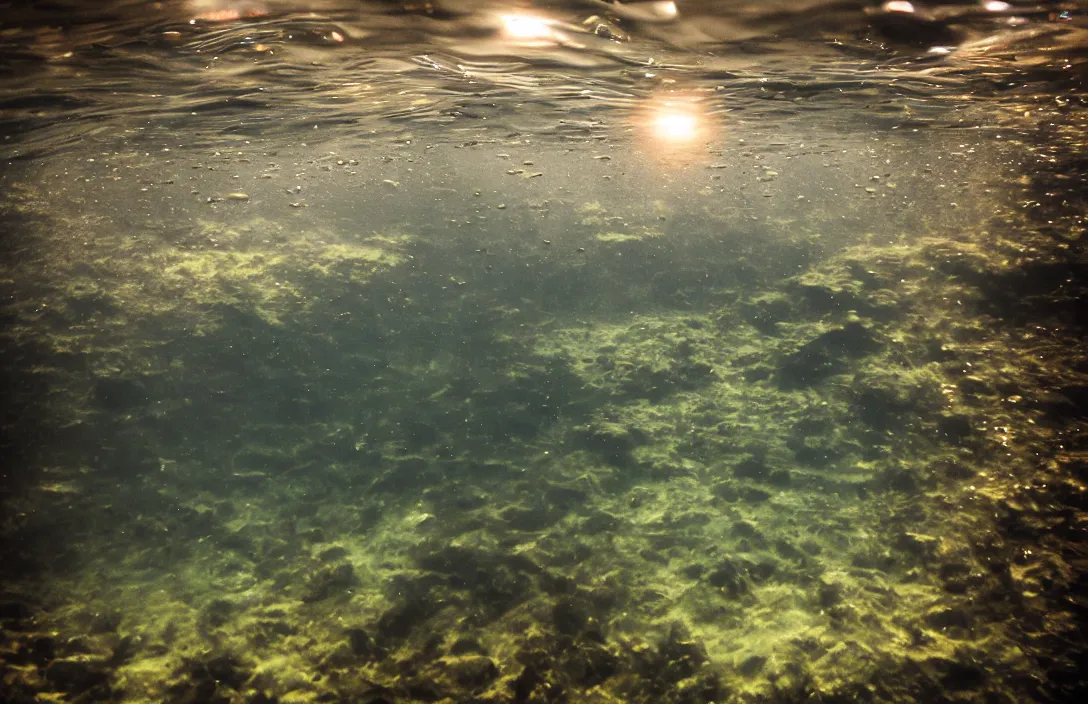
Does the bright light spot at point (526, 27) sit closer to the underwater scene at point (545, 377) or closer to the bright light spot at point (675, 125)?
the underwater scene at point (545, 377)

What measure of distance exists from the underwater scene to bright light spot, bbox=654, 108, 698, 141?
0.17m

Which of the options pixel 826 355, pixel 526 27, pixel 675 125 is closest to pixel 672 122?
pixel 675 125

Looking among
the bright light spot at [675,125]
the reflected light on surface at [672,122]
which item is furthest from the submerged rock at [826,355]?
the bright light spot at [675,125]

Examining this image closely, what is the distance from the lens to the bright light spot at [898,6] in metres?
5.98

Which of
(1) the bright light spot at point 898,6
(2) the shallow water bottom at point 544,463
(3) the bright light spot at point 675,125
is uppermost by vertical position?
(1) the bright light spot at point 898,6

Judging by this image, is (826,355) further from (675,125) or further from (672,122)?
(675,125)

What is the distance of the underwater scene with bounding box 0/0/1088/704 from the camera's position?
621 cm

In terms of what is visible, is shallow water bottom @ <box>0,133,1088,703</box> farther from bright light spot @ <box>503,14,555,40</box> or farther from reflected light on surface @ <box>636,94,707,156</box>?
bright light spot @ <box>503,14,555,40</box>

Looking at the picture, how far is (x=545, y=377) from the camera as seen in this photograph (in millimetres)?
10125

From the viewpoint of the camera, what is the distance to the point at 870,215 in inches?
488

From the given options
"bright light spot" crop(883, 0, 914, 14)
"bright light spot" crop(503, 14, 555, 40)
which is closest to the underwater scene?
"bright light spot" crop(883, 0, 914, 14)

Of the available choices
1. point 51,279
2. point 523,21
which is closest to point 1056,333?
point 523,21

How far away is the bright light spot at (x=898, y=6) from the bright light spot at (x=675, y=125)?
5196mm

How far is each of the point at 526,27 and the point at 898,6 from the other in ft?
13.2
